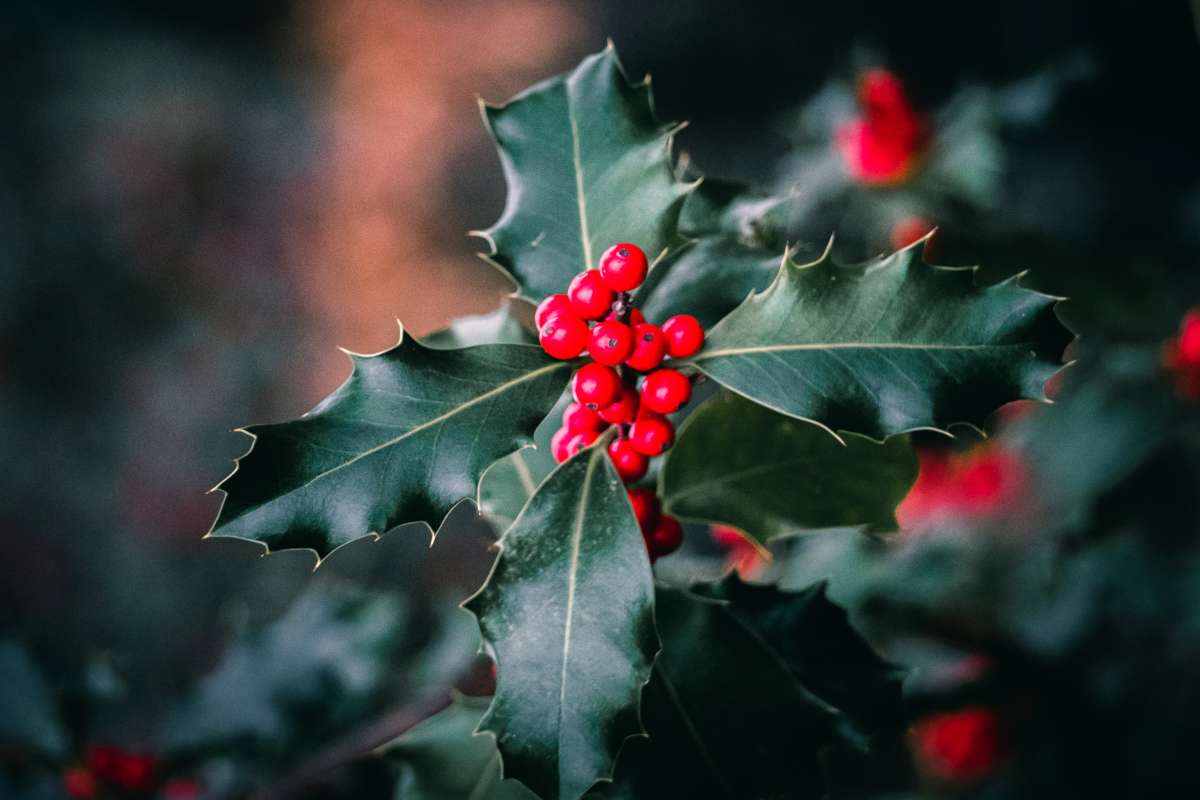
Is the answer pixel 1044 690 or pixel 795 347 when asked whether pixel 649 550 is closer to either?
pixel 795 347

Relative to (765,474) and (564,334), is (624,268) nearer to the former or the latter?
(564,334)

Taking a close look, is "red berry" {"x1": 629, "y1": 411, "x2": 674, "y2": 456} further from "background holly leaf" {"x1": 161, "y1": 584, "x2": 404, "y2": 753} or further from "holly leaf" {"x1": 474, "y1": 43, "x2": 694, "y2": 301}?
"background holly leaf" {"x1": 161, "y1": 584, "x2": 404, "y2": 753}

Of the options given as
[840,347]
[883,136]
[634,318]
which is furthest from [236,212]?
[840,347]

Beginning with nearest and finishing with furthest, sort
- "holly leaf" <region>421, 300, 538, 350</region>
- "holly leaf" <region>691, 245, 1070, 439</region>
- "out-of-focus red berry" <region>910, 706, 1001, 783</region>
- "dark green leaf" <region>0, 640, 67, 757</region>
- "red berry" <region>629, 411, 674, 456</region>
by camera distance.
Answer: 1. "holly leaf" <region>691, 245, 1070, 439</region>
2. "red berry" <region>629, 411, 674, 456</region>
3. "holly leaf" <region>421, 300, 538, 350</region>
4. "dark green leaf" <region>0, 640, 67, 757</region>
5. "out-of-focus red berry" <region>910, 706, 1001, 783</region>

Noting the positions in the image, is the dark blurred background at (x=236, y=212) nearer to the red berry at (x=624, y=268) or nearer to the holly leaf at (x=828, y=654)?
the holly leaf at (x=828, y=654)

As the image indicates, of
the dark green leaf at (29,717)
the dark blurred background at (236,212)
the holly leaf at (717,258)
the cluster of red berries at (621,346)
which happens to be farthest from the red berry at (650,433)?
the dark blurred background at (236,212)

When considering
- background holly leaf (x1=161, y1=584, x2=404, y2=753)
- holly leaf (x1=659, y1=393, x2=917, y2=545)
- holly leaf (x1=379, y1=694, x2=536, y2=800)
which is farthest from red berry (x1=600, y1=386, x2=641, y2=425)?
background holly leaf (x1=161, y1=584, x2=404, y2=753)

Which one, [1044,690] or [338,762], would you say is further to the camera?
[1044,690]

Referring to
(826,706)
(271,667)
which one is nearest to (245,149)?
(271,667)
